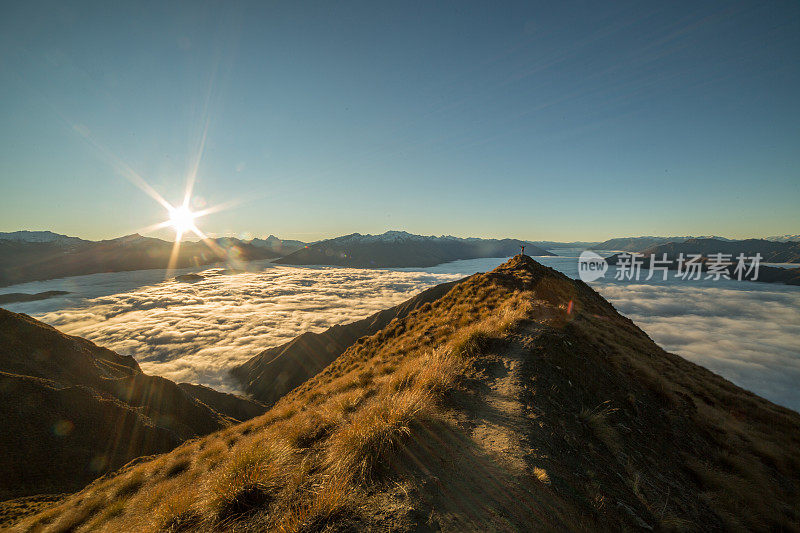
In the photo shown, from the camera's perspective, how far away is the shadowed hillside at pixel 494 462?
3629 millimetres

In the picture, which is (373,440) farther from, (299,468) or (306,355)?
(306,355)

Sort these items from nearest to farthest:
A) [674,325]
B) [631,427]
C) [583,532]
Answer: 1. [583,532]
2. [631,427]
3. [674,325]

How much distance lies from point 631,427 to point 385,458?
6.62 metres

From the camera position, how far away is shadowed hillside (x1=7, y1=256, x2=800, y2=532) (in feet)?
11.9

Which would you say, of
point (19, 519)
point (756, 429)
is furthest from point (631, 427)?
point (19, 519)

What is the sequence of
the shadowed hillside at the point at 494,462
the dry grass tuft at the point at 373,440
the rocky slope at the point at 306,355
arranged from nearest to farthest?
1. the shadowed hillside at the point at 494,462
2. the dry grass tuft at the point at 373,440
3. the rocky slope at the point at 306,355

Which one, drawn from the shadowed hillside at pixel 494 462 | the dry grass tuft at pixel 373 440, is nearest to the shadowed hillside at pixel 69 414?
the shadowed hillside at pixel 494 462

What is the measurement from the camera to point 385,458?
411 centimetres

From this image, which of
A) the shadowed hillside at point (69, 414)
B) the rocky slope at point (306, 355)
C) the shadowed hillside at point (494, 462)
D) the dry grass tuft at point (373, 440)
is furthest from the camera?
the rocky slope at point (306, 355)

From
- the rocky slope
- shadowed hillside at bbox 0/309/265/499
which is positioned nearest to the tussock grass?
shadowed hillside at bbox 0/309/265/499

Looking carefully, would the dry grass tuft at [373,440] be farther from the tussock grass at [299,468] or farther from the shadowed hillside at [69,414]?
the shadowed hillside at [69,414]

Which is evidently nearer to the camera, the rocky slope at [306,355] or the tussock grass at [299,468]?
the tussock grass at [299,468]

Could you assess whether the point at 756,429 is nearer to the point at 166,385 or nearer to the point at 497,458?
the point at 497,458

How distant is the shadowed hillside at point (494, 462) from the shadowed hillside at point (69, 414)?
661 centimetres
